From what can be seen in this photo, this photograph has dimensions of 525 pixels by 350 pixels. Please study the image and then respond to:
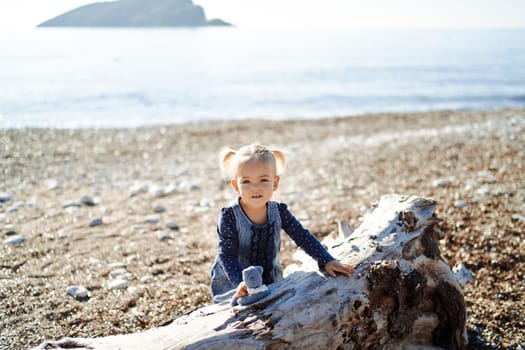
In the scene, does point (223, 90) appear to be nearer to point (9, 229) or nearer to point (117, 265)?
point (9, 229)

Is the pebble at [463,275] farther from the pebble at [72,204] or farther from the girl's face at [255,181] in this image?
the pebble at [72,204]

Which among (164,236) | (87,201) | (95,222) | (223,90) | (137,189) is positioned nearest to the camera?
(164,236)

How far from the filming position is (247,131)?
634 inches

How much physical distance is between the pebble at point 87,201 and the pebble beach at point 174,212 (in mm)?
24

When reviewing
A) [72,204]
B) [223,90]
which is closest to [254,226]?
[72,204]

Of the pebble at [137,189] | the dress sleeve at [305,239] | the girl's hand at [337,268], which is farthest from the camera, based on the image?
the pebble at [137,189]

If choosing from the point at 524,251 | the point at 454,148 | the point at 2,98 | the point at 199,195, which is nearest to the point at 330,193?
the point at 199,195

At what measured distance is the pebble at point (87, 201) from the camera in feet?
25.7

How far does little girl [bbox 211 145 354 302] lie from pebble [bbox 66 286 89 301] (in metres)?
1.75

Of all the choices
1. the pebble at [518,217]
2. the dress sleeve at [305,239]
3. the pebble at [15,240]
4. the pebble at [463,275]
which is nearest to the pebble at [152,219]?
the pebble at [15,240]

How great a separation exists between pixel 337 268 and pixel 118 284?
9.11 ft

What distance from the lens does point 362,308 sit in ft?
9.87

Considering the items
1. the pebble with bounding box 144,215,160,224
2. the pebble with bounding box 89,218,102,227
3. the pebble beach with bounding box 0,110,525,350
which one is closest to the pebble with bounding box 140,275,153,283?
the pebble beach with bounding box 0,110,525,350

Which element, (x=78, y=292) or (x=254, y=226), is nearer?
(x=254, y=226)
